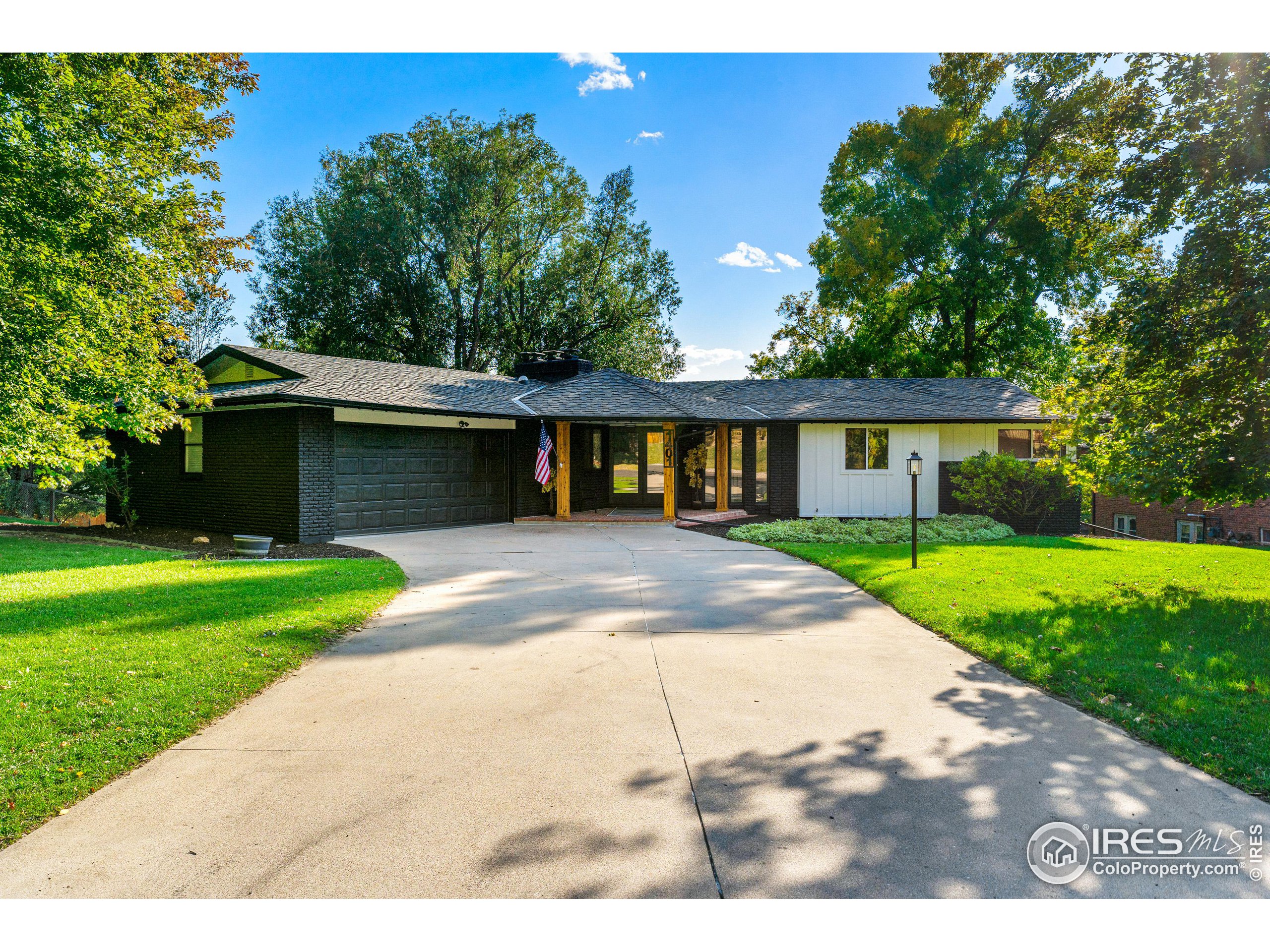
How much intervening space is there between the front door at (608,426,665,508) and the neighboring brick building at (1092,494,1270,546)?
13676 millimetres

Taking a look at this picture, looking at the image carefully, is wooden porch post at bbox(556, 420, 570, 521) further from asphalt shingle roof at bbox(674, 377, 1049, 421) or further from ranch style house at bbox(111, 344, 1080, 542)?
asphalt shingle roof at bbox(674, 377, 1049, 421)

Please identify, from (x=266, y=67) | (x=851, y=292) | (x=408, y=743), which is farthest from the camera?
(x=851, y=292)

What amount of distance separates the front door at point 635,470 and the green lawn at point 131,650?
10.6m

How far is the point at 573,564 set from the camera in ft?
33.6

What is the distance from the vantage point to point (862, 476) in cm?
1745

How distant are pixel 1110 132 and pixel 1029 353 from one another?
21346 mm

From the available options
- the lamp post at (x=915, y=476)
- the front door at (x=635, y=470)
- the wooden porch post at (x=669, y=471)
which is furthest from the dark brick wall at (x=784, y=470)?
the lamp post at (x=915, y=476)

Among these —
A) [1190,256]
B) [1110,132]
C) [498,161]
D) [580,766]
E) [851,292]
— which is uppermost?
[498,161]

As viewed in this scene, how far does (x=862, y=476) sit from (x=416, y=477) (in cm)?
1118

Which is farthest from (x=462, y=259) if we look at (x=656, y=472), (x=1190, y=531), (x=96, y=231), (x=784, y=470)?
(x=1190, y=531)

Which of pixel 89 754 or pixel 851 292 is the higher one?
pixel 851 292

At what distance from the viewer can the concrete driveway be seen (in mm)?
2607

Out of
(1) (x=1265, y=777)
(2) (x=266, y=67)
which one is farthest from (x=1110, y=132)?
(2) (x=266, y=67)

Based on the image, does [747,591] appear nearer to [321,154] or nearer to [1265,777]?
[1265,777]
